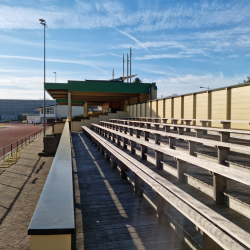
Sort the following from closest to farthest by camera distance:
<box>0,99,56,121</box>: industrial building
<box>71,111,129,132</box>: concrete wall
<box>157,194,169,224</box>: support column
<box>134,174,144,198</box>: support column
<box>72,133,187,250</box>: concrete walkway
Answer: <box>72,133,187,250</box>: concrete walkway
<box>157,194,169,224</box>: support column
<box>134,174,144,198</box>: support column
<box>71,111,129,132</box>: concrete wall
<box>0,99,56,121</box>: industrial building

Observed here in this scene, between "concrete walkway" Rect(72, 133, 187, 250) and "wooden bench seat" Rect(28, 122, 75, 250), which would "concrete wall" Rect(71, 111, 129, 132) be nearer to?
"concrete walkway" Rect(72, 133, 187, 250)

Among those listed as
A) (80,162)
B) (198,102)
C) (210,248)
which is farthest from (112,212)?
(198,102)

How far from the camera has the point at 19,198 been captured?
32.1ft

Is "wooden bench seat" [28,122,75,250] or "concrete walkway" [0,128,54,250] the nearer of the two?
"wooden bench seat" [28,122,75,250]

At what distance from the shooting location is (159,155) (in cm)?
571

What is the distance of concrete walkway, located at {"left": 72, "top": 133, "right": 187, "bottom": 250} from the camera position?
3.21 metres

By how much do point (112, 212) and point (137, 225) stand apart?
66cm

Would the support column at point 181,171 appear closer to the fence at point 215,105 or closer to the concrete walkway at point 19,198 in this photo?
the fence at point 215,105

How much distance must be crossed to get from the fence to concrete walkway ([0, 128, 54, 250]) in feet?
22.5

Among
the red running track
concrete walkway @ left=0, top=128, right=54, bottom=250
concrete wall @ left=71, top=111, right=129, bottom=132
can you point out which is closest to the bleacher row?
concrete walkway @ left=0, top=128, right=54, bottom=250

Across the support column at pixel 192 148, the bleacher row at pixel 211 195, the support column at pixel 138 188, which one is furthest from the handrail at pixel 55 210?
the support column at pixel 192 148

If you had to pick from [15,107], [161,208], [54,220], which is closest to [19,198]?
[161,208]

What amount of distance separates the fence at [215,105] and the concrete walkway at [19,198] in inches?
270

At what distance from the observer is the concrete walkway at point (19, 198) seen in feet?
20.3
